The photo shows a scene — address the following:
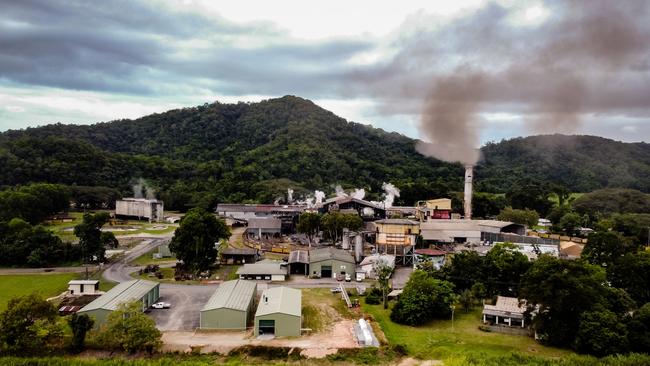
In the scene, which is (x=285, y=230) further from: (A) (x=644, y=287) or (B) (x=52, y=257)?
(A) (x=644, y=287)

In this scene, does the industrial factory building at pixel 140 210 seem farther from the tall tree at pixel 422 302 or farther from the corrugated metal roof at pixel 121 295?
the tall tree at pixel 422 302

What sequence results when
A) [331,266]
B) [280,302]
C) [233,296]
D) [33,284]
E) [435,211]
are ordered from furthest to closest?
[435,211] < [331,266] < [33,284] < [233,296] < [280,302]

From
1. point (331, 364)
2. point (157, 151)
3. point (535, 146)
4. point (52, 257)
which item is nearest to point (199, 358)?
point (331, 364)

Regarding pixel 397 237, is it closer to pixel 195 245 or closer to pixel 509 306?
pixel 509 306

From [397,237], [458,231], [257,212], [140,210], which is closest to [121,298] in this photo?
[397,237]

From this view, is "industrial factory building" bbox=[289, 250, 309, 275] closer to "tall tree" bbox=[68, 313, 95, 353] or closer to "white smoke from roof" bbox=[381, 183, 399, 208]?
"tall tree" bbox=[68, 313, 95, 353]
